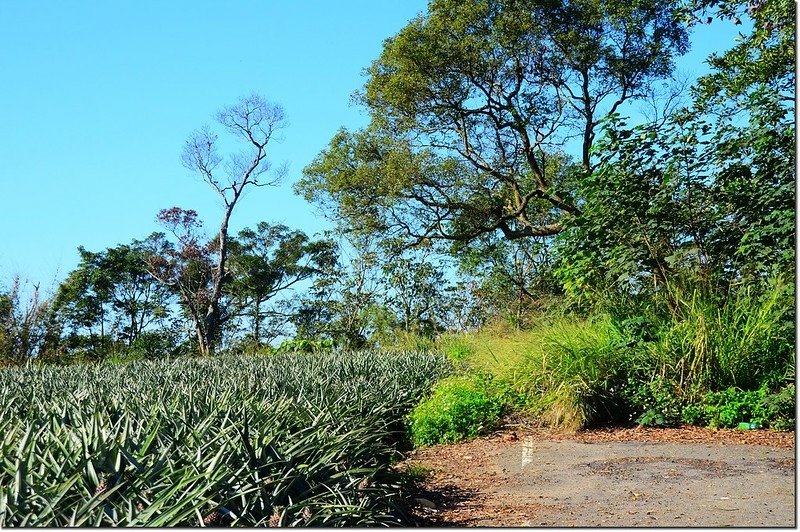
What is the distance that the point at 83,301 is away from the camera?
19859mm

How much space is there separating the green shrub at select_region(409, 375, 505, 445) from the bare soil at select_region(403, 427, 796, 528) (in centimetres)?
17

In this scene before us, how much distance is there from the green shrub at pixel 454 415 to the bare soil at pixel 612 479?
171mm

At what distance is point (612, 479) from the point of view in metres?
A: 4.80

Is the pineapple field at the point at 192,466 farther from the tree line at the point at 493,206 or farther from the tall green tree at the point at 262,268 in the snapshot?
the tall green tree at the point at 262,268

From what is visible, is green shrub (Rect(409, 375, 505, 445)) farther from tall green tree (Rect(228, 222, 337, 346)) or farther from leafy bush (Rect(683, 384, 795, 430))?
tall green tree (Rect(228, 222, 337, 346))

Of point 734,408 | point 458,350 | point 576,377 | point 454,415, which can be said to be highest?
point 458,350

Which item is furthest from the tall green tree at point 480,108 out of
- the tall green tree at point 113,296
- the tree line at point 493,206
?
the tall green tree at point 113,296

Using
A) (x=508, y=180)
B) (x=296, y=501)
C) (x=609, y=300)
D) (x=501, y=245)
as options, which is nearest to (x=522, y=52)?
(x=508, y=180)

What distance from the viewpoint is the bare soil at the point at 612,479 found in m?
3.95

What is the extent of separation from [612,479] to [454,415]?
→ 1.98 meters

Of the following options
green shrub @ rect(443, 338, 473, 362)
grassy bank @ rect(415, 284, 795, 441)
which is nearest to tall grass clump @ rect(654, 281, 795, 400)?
grassy bank @ rect(415, 284, 795, 441)

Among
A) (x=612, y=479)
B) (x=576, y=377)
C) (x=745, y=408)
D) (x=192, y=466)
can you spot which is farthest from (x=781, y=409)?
(x=192, y=466)

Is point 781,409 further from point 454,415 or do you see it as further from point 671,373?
point 454,415

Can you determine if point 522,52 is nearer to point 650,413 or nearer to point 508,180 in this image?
point 508,180
